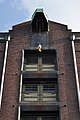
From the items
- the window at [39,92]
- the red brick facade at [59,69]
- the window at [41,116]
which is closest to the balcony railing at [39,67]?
the red brick facade at [59,69]

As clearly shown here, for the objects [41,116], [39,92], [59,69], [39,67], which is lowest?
[41,116]

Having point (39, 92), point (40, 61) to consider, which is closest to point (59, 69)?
point (40, 61)

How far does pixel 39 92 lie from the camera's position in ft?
57.4

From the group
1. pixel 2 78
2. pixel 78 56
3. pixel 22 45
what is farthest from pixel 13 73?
pixel 78 56

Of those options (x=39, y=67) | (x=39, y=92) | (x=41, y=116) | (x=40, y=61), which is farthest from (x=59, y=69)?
(x=41, y=116)

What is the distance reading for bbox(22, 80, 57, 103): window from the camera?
17.1 meters

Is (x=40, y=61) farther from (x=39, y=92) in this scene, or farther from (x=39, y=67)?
(x=39, y=92)

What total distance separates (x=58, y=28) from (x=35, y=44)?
2.32m

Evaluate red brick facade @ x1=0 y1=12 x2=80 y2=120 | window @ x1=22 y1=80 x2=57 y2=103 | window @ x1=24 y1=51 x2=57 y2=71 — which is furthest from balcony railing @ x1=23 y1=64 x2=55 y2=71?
window @ x1=22 y1=80 x2=57 y2=103

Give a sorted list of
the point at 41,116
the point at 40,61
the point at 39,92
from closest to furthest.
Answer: the point at 41,116 < the point at 39,92 < the point at 40,61

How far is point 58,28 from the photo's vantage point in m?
21.3

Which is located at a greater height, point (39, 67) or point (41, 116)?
point (39, 67)

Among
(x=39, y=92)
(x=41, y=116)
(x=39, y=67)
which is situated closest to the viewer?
(x=41, y=116)

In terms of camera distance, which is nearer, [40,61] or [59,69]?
[59,69]
